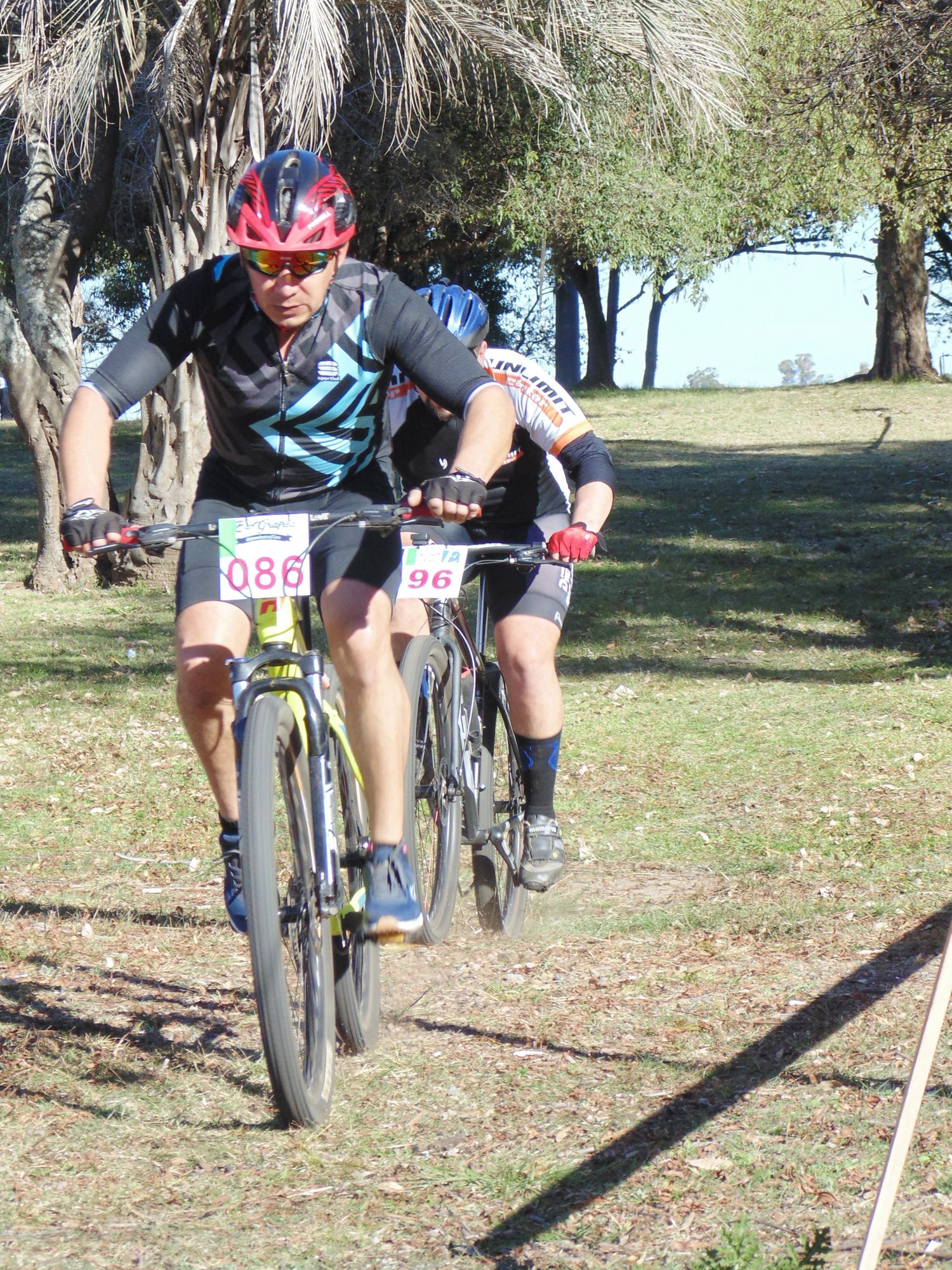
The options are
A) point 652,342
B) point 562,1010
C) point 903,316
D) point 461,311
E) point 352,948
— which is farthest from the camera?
point 652,342

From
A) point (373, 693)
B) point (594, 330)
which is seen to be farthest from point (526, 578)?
point (594, 330)

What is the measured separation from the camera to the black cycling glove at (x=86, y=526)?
336cm

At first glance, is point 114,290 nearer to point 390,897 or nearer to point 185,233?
point 185,233

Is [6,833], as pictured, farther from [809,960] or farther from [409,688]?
Answer: [809,960]

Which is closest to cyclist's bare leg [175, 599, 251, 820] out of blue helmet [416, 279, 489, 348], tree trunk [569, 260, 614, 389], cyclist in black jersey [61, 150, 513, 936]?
cyclist in black jersey [61, 150, 513, 936]

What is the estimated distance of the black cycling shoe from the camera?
4965mm

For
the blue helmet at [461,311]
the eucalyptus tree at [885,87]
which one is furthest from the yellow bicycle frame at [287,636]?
the eucalyptus tree at [885,87]

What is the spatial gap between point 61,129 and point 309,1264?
1064 centimetres

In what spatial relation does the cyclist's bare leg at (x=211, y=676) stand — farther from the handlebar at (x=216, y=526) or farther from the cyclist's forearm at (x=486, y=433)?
the cyclist's forearm at (x=486, y=433)

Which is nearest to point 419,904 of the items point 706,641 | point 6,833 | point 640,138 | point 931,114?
point 6,833

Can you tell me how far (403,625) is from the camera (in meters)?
4.78

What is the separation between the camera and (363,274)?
388cm

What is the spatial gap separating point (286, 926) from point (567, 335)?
39.6 m

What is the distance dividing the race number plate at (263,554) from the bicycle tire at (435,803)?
117cm
